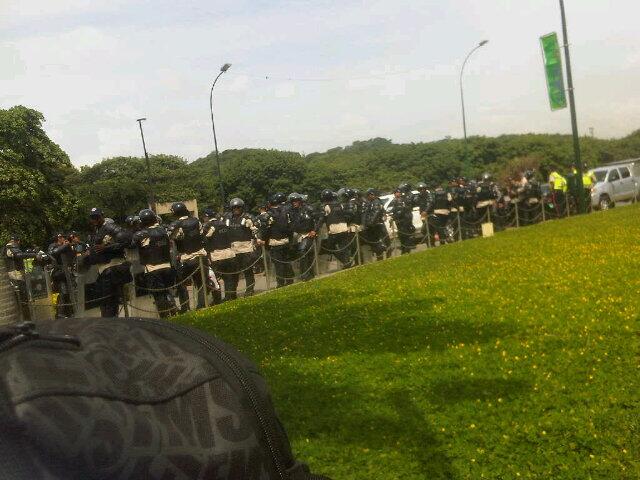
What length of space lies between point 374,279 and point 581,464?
9325mm

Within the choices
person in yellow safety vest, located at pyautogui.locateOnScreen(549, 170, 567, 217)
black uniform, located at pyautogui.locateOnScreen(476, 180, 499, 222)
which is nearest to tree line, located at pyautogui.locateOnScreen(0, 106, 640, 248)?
black uniform, located at pyautogui.locateOnScreen(476, 180, 499, 222)

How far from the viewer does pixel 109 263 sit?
12453 millimetres

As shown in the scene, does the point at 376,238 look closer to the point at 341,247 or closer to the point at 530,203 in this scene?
the point at 341,247

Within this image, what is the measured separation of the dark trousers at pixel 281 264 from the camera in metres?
15.4

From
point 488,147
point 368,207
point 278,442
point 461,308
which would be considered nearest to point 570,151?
point 488,147

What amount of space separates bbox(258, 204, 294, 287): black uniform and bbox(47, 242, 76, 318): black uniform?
148 inches

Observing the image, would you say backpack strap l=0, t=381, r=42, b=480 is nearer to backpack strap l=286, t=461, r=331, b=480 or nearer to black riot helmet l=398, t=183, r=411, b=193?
backpack strap l=286, t=461, r=331, b=480

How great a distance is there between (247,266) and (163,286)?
1957mm

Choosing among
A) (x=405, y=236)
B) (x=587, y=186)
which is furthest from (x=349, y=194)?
(x=587, y=186)

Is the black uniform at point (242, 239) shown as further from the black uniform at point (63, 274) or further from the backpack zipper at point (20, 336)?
the backpack zipper at point (20, 336)

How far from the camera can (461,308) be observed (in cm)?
903

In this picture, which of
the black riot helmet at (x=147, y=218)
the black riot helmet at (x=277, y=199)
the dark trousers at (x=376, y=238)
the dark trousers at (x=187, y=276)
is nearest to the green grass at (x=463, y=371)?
the dark trousers at (x=187, y=276)

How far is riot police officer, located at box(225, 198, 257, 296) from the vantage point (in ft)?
46.6

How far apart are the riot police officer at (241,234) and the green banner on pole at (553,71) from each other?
53.0 ft
